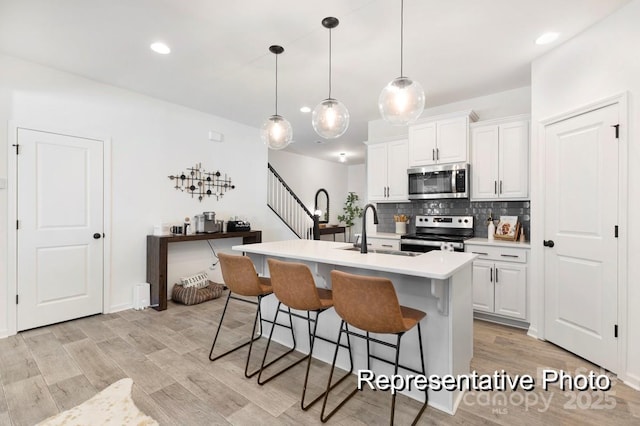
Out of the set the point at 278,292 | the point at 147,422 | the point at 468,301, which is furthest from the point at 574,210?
the point at 147,422

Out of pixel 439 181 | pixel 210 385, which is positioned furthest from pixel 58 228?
pixel 439 181

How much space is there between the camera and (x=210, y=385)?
2.25 meters

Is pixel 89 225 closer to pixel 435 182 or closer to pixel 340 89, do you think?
pixel 340 89

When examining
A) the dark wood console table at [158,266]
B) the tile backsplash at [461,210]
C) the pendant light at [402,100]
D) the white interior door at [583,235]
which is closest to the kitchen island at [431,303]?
the pendant light at [402,100]

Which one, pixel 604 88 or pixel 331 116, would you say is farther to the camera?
pixel 331 116

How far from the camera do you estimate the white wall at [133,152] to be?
10.4 ft

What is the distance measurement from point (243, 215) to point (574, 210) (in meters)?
4.47

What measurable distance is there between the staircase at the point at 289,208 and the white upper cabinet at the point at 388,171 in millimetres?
2139

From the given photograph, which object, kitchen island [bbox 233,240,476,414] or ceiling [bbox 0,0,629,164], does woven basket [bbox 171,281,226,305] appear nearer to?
A: kitchen island [bbox 233,240,476,414]

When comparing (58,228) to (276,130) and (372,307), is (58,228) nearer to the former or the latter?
(276,130)

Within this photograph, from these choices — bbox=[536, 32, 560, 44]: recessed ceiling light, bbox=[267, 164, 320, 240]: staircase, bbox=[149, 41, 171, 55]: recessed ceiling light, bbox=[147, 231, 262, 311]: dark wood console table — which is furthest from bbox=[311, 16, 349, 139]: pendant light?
bbox=[267, 164, 320, 240]: staircase

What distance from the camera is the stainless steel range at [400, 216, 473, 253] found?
3798 millimetres

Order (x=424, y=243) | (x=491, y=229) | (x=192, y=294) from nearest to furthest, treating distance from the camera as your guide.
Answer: (x=491, y=229), (x=424, y=243), (x=192, y=294)

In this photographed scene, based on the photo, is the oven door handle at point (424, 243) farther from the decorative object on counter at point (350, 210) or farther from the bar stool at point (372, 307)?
the decorative object on counter at point (350, 210)
